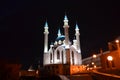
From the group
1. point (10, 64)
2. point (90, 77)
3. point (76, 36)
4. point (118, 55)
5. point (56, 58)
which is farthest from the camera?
point (76, 36)

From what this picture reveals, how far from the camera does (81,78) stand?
22781 millimetres

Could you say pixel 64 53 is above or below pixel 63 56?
above

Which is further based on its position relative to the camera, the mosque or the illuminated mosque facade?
the illuminated mosque facade

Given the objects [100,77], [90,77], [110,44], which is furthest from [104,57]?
[100,77]

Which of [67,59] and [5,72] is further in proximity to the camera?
[67,59]

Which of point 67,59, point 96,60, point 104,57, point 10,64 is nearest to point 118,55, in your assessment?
point 104,57

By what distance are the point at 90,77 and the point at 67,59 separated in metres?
31.3

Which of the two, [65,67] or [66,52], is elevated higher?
[66,52]

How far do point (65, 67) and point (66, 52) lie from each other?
6.72 meters

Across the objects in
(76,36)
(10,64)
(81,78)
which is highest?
(76,36)

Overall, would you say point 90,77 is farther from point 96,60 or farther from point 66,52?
point 96,60

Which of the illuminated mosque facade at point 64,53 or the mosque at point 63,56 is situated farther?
the illuminated mosque facade at point 64,53

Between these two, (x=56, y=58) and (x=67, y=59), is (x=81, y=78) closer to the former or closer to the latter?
(x=67, y=59)

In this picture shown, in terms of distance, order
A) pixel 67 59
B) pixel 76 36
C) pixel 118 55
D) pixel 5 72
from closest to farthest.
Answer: pixel 5 72, pixel 118 55, pixel 67 59, pixel 76 36
